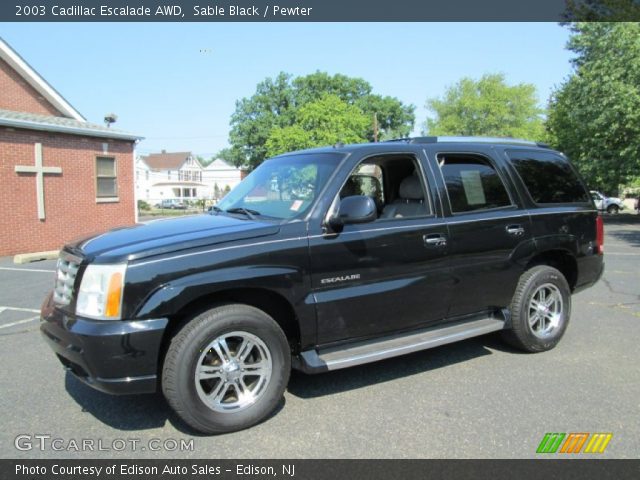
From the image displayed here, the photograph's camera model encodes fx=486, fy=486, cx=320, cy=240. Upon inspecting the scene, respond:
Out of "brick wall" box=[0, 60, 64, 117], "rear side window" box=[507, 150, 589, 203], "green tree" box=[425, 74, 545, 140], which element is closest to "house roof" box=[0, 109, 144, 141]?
"brick wall" box=[0, 60, 64, 117]

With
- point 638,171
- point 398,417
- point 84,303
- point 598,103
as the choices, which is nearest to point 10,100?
point 84,303

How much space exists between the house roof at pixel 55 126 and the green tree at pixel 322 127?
2545cm

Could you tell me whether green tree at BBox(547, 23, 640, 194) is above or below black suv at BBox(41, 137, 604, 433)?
above

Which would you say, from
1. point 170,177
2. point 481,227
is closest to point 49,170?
point 481,227

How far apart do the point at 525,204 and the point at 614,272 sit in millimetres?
6088

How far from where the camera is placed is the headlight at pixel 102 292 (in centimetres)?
293

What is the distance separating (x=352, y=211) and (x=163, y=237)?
134 centimetres

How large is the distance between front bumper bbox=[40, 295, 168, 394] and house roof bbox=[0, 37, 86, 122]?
17796 millimetres

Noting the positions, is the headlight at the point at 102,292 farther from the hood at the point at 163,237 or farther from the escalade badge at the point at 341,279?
the escalade badge at the point at 341,279

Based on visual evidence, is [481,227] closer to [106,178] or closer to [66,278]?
[66,278]

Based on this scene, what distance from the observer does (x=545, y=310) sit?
15.8 feet

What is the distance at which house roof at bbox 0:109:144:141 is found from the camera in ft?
43.0

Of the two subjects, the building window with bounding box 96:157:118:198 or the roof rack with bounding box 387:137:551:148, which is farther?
the building window with bounding box 96:157:118:198

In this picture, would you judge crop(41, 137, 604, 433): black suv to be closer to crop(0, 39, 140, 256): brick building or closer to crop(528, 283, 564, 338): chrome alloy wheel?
crop(528, 283, 564, 338): chrome alloy wheel
